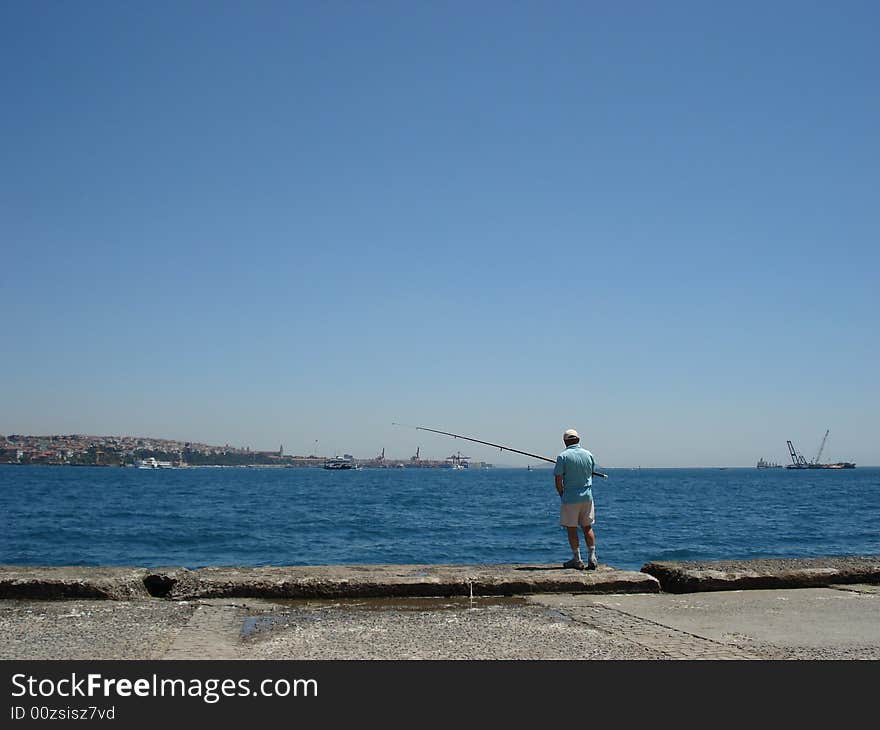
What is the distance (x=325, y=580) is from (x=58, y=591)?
6.13 ft

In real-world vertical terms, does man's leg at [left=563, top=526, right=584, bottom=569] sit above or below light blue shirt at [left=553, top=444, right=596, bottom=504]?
below

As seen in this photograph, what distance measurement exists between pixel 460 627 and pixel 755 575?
2849 mm

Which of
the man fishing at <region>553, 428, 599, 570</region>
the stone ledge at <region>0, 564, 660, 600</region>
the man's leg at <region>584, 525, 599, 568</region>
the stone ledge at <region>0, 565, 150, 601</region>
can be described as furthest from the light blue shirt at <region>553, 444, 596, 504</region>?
the stone ledge at <region>0, 565, 150, 601</region>

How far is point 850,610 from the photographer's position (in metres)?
4.96

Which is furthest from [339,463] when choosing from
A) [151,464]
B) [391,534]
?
[391,534]

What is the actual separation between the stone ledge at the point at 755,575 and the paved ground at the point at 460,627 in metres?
0.18

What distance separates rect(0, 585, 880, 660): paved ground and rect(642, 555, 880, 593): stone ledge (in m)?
0.18

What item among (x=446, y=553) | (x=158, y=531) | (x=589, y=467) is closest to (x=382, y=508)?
(x=158, y=531)

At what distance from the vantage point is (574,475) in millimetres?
6707

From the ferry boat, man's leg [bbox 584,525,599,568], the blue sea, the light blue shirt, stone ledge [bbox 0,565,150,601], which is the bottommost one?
the ferry boat

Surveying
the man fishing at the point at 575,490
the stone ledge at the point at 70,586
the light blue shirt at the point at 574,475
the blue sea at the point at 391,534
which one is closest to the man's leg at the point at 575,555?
the man fishing at the point at 575,490

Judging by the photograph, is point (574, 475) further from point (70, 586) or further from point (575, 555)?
point (70, 586)

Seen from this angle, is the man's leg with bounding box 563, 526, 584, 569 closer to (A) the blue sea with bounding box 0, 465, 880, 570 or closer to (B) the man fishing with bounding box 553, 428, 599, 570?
(B) the man fishing with bounding box 553, 428, 599, 570

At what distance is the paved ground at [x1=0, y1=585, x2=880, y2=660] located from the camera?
379 centimetres
